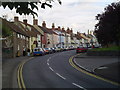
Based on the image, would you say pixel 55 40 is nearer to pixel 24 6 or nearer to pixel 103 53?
pixel 103 53

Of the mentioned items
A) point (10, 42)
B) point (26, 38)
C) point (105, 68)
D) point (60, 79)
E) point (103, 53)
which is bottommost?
point (60, 79)

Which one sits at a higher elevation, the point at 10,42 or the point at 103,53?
the point at 10,42

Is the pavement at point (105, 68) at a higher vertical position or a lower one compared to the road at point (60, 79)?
higher

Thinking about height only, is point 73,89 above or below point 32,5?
below

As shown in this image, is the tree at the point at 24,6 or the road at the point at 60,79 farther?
the road at the point at 60,79

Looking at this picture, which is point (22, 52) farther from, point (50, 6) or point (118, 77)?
point (50, 6)

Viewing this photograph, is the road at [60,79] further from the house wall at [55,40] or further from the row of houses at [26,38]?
the house wall at [55,40]

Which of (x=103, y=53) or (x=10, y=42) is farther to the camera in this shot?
(x=10, y=42)

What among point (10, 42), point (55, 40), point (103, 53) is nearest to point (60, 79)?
point (103, 53)

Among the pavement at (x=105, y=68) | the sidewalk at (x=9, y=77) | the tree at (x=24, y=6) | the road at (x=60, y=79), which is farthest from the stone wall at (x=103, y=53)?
the tree at (x=24, y=6)

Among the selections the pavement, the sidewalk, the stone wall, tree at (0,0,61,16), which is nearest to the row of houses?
the stone wall

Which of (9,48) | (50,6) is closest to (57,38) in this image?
(9,48)

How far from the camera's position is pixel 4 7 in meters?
7.36

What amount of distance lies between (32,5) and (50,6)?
0.53 m
